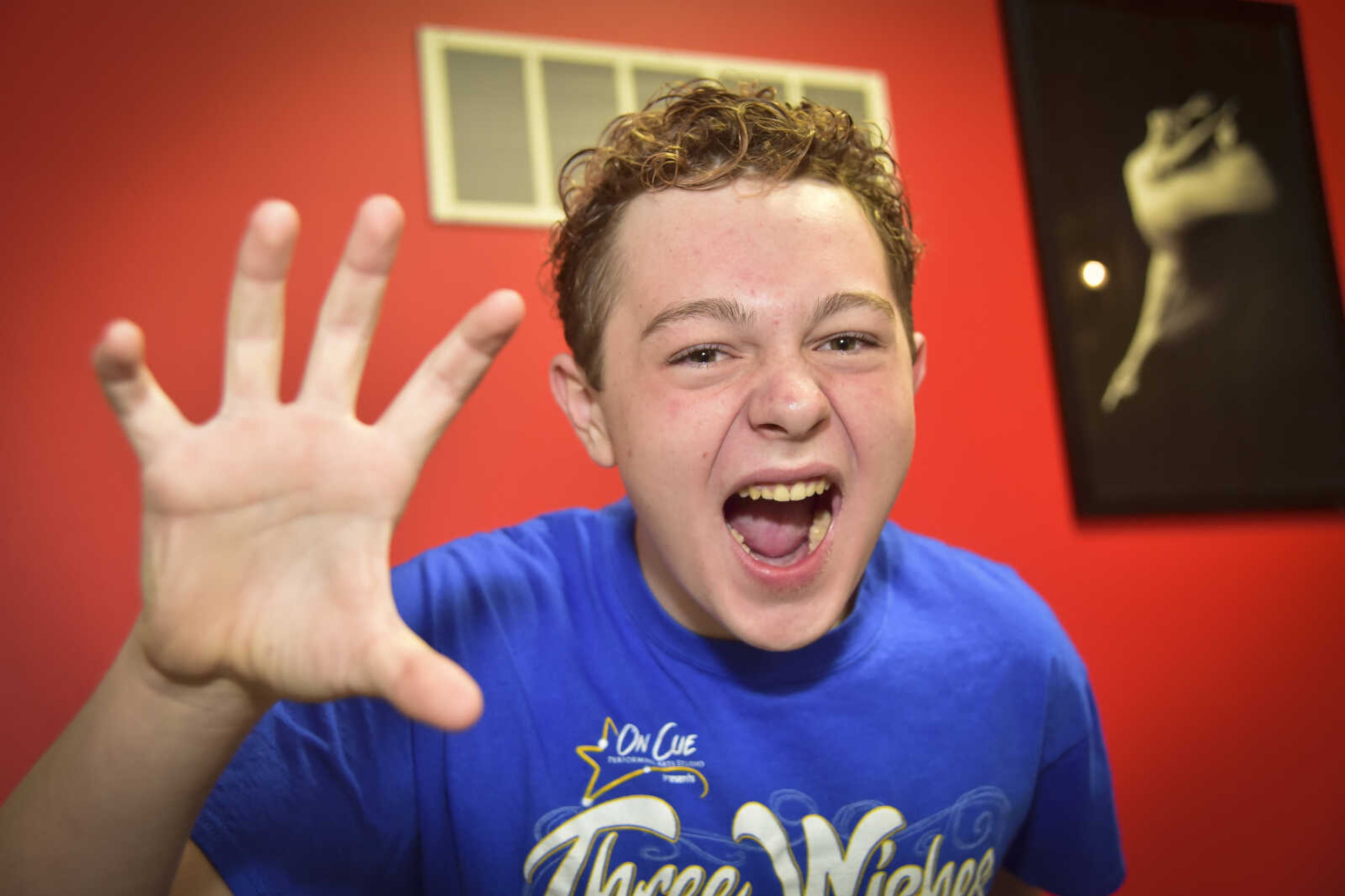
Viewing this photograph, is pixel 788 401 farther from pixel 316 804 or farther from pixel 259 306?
pixel 316 804

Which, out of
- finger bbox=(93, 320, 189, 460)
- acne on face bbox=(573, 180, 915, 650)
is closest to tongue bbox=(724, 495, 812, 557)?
acne on face bbox=(573, 180, 915, 650)

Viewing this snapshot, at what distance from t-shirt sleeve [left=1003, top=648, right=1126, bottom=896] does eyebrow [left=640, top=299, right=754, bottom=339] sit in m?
0.64

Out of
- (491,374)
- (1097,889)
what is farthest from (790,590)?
(491,374)

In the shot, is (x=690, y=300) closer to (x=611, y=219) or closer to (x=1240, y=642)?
(x=611, y=219)

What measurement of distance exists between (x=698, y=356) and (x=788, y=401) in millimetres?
131

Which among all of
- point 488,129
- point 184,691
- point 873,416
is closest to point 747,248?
point 873,416

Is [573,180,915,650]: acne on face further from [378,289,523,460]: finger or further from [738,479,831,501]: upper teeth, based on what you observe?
[378,289,523,460]: finger

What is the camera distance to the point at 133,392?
59 cm

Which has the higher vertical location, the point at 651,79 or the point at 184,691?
the point at 651,79

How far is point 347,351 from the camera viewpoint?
649mm

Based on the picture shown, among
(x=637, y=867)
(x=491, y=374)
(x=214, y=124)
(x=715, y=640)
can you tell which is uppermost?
(x=214, y=124)

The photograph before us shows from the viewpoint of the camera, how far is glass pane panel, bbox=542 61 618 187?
1738mm

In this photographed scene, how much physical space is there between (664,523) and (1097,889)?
808 mm

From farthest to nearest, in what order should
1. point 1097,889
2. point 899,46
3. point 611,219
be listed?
point 899,46, point 1097,889, point 611,219
